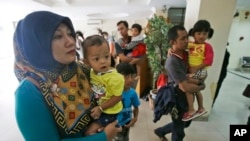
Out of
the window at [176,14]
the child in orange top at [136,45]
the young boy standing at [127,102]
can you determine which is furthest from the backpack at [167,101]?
the window at [176,14]

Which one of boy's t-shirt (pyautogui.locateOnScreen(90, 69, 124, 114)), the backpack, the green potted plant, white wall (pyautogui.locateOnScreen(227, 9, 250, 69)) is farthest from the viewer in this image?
white wall (pyautogui.locateOnScreen(227, 9, 250, 69))

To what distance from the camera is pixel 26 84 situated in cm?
68

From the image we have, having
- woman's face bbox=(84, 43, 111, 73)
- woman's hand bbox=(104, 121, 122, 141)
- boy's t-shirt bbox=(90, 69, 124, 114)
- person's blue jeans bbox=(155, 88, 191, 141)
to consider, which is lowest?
person's blue jeans bbox=(155, 88, 191, 141)

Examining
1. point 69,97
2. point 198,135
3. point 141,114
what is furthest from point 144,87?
point 69,97

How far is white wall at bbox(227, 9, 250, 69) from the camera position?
4695mm

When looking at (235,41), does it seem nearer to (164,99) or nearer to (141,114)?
Answer: (141,114)

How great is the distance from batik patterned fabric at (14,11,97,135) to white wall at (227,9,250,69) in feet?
17.0

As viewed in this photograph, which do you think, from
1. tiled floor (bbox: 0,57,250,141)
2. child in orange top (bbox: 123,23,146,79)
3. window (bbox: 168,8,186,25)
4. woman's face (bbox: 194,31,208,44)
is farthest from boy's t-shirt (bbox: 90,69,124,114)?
window (bbox: 168,8,186,25)

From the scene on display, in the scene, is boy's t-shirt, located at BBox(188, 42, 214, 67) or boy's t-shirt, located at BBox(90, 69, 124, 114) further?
boy's t-shirt, located at BBox(188, 42, 214, 67)

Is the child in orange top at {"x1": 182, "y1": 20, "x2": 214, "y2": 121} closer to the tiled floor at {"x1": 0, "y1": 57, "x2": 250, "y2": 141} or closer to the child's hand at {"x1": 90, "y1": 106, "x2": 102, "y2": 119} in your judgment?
the tiled floor at {"x1": 0, "y1": 57, "x2": 250, "y2": 141}

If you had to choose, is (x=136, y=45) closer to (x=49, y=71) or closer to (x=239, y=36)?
(x=49, y=71)

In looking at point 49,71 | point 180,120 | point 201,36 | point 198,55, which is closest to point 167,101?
point 180,120

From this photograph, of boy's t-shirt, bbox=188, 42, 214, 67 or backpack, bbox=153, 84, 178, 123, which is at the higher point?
boy's t-shirt, bbox=188, 42, 214, 67

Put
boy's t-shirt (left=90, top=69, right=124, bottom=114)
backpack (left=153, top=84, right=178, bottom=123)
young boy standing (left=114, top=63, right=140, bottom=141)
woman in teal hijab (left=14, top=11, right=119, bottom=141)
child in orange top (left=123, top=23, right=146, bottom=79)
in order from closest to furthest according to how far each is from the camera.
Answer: woman in teal hijab (left=14, top=11, right=119, bottom=141) < boy's t-shirt (left=90, top=69, right=124, bottom=114) < young boy standing (left=114, top=63, right=140, bottom=141) < backpack (left=153, top=84, right=178, bottom=123) < child in orange top (left=123, top=23, right=146, bottom=79)
